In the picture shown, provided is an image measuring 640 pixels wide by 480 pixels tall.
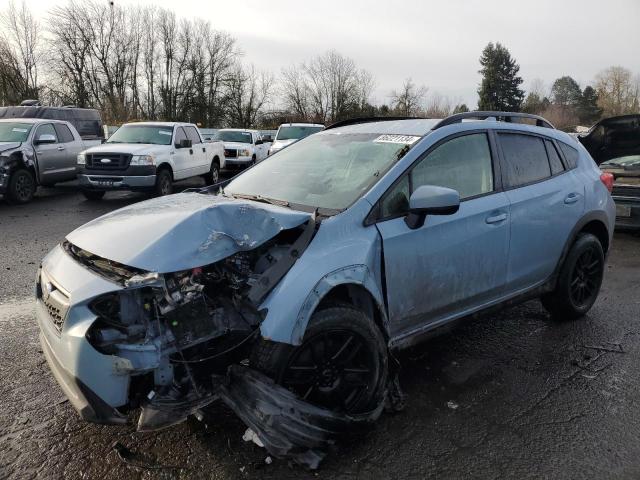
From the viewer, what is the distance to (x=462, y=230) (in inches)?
129

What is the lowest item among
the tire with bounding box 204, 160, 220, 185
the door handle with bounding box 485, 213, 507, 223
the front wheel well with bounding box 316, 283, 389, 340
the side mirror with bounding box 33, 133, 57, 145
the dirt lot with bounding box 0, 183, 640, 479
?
the dirt lot with bounding box 0, 183, 640, 479

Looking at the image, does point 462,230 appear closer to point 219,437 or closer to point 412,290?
point 412,290

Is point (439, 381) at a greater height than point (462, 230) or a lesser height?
lesser

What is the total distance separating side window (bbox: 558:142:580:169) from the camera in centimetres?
434

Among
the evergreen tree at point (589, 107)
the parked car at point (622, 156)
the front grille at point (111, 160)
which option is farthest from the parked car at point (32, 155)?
the evergreen tree at point (589, 107)

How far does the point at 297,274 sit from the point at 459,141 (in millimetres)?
1719

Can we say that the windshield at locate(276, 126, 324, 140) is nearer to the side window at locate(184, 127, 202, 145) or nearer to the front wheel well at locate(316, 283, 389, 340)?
the side window at locate(184, 127, 202, 145)

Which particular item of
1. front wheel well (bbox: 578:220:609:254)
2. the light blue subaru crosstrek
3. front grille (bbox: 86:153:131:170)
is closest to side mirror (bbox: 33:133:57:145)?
front grille (bbox: 86:153:131:170)

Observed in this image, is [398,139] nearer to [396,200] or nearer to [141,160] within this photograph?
[396,200]

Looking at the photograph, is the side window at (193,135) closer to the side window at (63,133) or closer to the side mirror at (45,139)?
the side window at (63,133)

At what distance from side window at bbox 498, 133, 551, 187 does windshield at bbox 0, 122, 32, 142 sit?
10.9 meters

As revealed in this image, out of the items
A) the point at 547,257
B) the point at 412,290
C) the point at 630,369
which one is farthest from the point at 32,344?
the point at 630,369

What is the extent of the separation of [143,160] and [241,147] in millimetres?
7608

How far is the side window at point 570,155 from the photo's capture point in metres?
4.34
